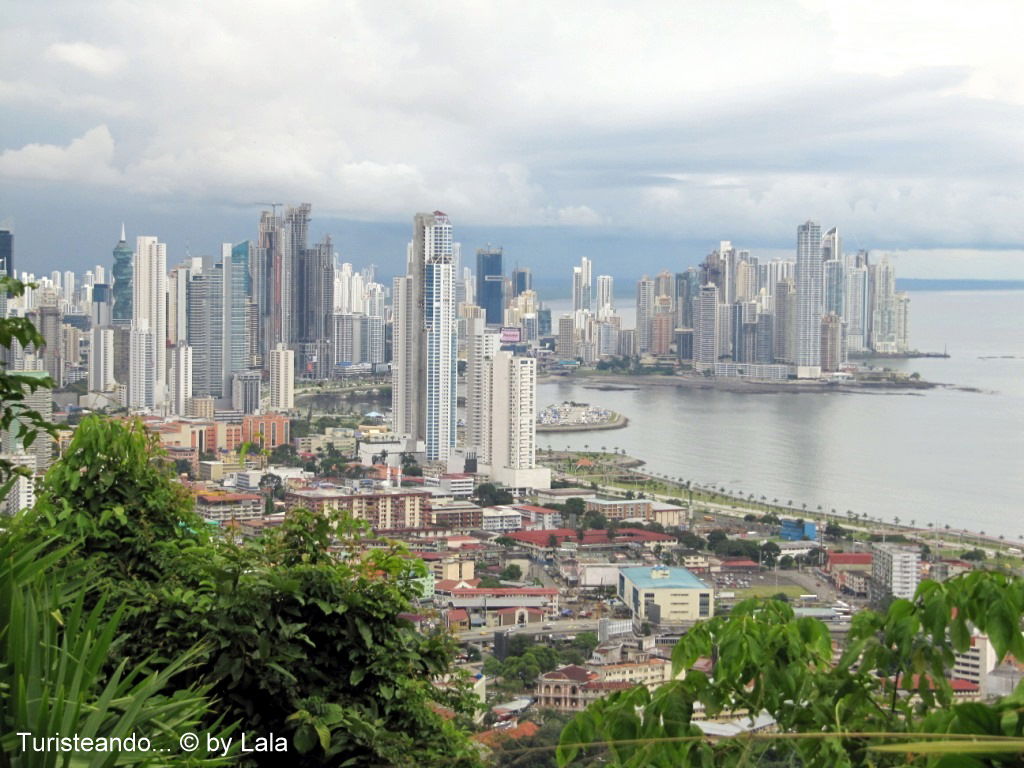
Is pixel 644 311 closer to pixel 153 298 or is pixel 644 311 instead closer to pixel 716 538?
pixel 153 298

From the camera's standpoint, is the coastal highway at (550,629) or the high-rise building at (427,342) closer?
the coastal highway at (550,629)

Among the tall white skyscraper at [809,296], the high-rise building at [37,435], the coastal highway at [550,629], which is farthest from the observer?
the tall white skyscraper at [809,296]

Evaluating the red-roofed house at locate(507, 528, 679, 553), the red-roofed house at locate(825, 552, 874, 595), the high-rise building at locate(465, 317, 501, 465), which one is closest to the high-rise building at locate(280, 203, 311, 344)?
the high-rise building at locate(465, 317, 501, 465)

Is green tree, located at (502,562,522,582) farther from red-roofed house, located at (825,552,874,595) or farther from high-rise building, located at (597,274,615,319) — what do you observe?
high-rise building, located at (597,274,615,319)

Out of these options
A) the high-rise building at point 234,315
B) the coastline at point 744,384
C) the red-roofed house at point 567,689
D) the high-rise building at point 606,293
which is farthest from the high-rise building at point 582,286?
the red-roofed house at point 567,689

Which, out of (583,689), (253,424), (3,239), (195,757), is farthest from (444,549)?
(195,757)

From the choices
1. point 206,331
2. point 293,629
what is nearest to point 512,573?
point 293,629

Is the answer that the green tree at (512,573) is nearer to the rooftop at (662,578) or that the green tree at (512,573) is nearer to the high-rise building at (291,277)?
the rooftop at (662,578)
